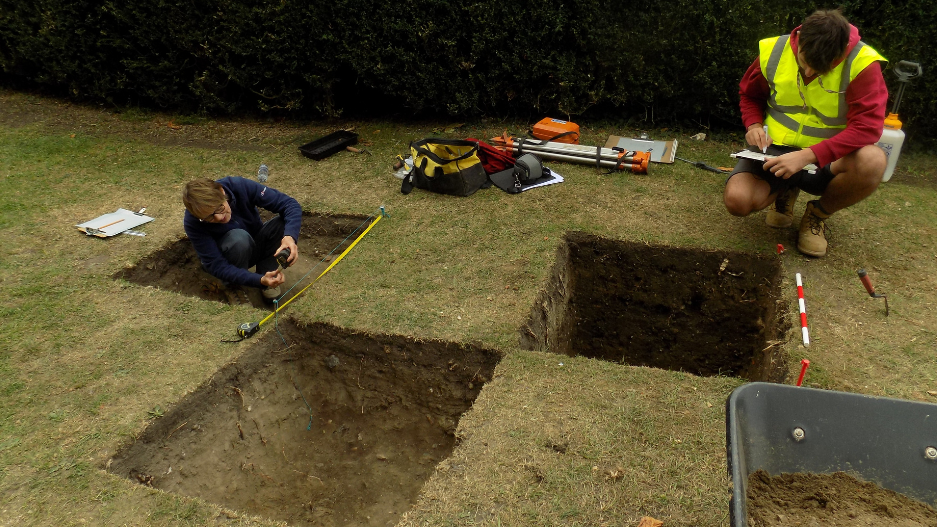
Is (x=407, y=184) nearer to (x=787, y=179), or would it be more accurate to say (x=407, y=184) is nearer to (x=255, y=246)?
(x=255, y=246)

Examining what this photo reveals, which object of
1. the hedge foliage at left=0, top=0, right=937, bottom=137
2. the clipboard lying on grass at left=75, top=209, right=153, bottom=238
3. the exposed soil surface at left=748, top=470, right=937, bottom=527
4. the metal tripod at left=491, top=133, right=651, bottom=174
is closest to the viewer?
the exposed soil surface at left=748, top=470, right=937, bottom=527

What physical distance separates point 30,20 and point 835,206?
904cm

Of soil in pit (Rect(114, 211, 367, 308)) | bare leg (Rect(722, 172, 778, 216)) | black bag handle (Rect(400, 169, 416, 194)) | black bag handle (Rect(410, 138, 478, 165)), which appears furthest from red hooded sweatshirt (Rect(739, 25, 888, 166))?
soil in pit (Rect(114, 211, 367, 308))

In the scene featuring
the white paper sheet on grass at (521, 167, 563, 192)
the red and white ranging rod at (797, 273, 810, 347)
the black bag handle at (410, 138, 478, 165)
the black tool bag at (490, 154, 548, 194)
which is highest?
the black bag handle at (410, 138, 478, 165)

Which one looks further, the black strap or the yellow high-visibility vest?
the black strap

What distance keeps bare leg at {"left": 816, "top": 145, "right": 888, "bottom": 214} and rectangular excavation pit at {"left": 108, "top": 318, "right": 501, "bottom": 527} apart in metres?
2.66

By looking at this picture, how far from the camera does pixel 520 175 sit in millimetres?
5504

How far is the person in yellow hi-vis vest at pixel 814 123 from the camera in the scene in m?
3.76

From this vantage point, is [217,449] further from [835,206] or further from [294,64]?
[294,64]

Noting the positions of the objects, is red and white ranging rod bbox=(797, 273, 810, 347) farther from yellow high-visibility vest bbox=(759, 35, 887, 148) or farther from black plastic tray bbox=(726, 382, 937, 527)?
black plastic tray bbox=(726, 382, 937, 527)

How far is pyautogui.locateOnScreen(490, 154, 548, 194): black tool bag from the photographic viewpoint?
5.48 metres

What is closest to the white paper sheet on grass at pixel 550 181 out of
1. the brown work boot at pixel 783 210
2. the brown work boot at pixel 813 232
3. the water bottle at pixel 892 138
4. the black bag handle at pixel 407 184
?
the black bag handle at pixel 407 184

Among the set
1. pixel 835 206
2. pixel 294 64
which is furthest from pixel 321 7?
pixel 835 206

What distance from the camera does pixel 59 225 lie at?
5090 mm
